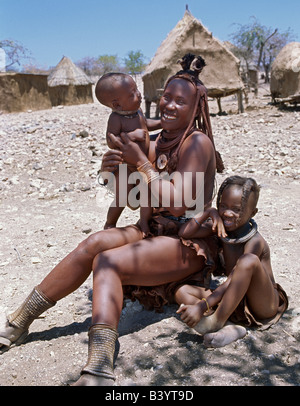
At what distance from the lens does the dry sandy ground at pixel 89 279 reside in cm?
228

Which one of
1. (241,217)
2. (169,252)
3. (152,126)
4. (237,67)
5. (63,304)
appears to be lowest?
(63,304)

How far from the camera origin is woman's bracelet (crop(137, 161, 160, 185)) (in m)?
2.48

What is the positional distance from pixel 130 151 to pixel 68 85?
18523 mm

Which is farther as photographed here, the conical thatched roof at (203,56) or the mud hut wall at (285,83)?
the mud hut wall at (285,83)

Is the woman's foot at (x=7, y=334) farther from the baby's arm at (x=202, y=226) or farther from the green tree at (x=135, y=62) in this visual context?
the green tree at (x=135, y=62)

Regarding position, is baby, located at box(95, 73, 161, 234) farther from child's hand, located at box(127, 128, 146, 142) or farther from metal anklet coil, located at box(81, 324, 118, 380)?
metal anklet coil, located at box(81, 324, 118, 380)

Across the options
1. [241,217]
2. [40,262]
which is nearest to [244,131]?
[40,262]

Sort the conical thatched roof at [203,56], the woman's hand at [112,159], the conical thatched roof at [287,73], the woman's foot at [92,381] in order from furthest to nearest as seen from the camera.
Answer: the conical thatched roof at [287,73], the conical thatched roof at [203,56], the woman's hand at [112,159], the woman's foot at [92,381]

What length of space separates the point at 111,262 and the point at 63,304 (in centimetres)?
110

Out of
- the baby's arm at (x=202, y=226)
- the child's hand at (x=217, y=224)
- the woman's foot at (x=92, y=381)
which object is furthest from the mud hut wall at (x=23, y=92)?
the woman's foot at (x=92, y=381)

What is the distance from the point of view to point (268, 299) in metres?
2.45

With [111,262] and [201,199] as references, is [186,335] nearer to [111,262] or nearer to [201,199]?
[111,262]

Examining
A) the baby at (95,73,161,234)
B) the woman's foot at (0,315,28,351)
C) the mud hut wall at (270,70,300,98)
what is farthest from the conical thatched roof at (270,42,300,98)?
the woman's foot at (0,315,28,351)

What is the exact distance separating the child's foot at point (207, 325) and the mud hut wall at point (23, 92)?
15.7 metres
